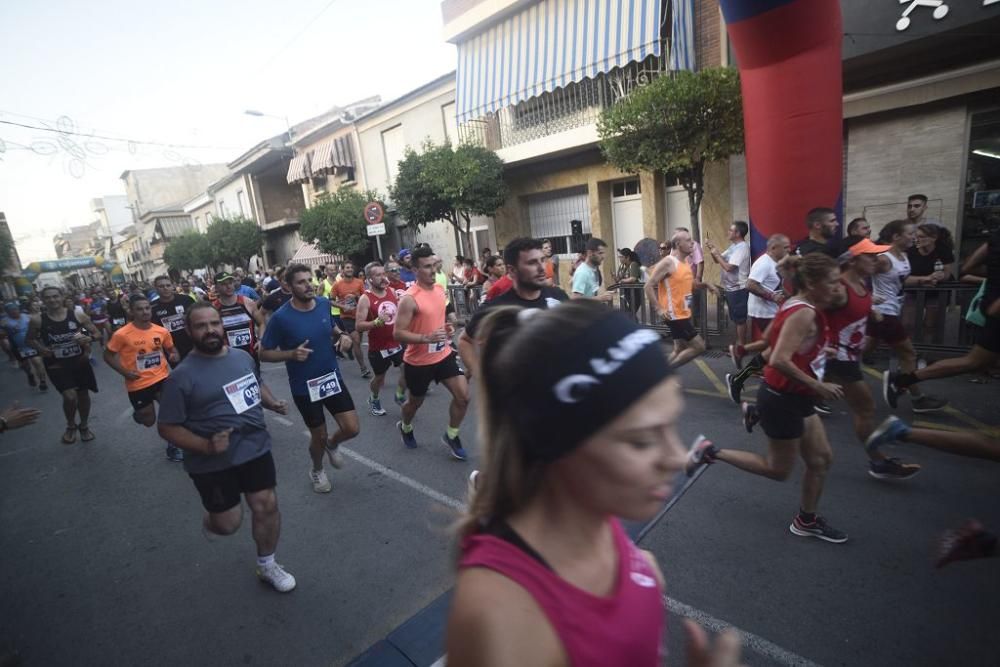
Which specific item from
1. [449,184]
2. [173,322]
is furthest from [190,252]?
[173,322]

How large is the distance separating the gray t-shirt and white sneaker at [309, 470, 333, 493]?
146cm

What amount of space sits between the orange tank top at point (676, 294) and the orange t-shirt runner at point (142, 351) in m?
6.00

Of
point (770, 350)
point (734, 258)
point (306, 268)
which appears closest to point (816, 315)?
point (770, 350)

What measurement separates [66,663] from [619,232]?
13.6 m

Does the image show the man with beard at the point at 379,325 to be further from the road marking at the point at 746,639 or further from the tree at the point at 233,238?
the tree at the point at 233,238

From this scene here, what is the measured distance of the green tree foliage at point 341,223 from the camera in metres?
19.1

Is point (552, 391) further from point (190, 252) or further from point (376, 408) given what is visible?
point (190, 252)

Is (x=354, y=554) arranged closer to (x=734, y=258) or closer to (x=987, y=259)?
(x=987, y=259)

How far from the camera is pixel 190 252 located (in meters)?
34.9

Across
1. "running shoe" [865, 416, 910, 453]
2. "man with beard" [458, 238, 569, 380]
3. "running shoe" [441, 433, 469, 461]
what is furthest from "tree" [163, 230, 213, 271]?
"running shoe" [865, 416, 910, 453]

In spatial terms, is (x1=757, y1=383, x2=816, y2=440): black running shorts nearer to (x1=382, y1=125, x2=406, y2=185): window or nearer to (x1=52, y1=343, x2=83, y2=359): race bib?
(x1=52, y1=343, x2=83, y2=359): race bib

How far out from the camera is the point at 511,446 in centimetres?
109

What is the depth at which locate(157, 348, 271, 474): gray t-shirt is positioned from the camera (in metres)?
3.18

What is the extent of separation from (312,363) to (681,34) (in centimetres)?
1059
